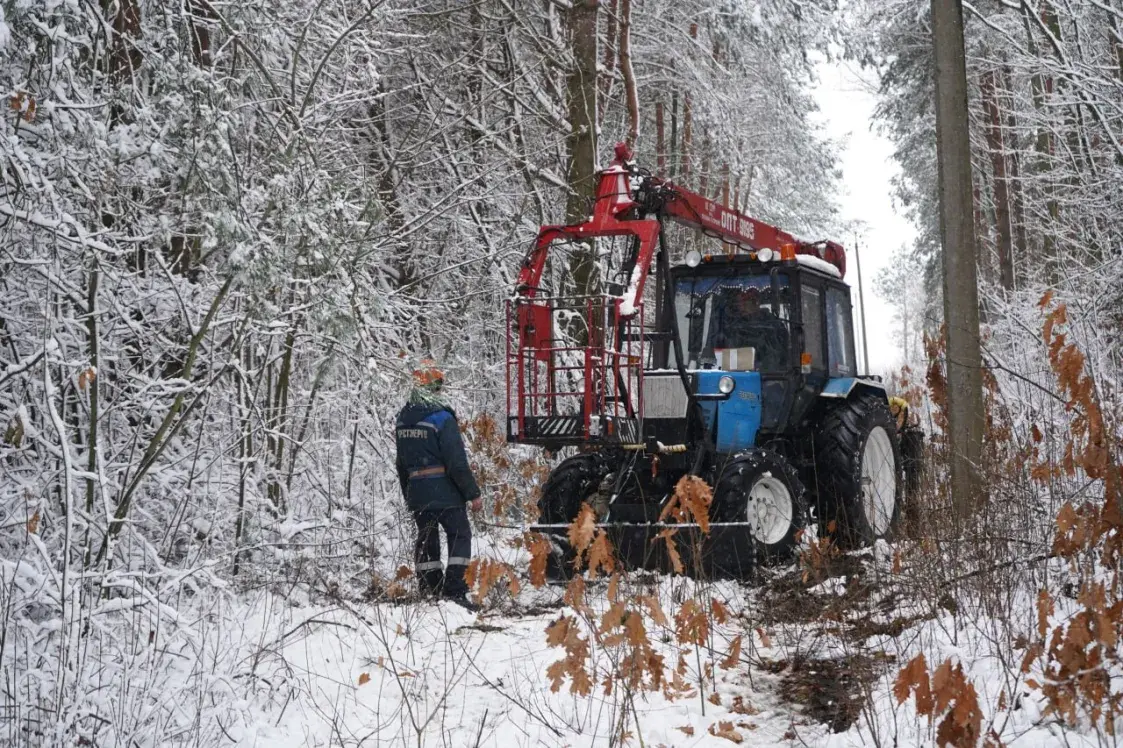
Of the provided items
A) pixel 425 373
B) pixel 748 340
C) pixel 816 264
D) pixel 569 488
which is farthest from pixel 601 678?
pixel 816 264

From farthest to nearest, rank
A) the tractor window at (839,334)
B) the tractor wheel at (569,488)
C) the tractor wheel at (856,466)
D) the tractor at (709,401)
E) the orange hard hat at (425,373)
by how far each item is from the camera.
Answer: the tractor window at (839,334)
the tractor wheel at (856,466)
the tractor wheel at (569,488)
the tractor at (709,401)
the orange hard hat at (425,373)

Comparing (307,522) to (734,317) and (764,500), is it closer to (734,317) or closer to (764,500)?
(764,500)

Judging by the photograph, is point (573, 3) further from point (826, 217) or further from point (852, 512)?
point (826, 217)

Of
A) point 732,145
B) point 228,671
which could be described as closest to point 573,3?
point 732,145

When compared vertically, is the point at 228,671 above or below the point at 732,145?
below

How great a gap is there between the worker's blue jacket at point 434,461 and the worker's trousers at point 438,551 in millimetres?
91

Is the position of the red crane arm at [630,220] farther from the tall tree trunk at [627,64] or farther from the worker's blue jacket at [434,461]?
the tall tree trunk at [627,64]

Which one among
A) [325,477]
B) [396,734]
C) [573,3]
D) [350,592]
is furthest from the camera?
[573,3]

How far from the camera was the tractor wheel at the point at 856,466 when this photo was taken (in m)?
8.31

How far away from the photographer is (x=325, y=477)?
9.09 meters

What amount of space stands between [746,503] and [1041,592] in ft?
11.7

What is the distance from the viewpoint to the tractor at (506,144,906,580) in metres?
7.36

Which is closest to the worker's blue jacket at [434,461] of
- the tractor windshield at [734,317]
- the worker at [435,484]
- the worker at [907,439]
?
the worker at [435,484]

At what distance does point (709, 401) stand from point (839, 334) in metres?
1.88
